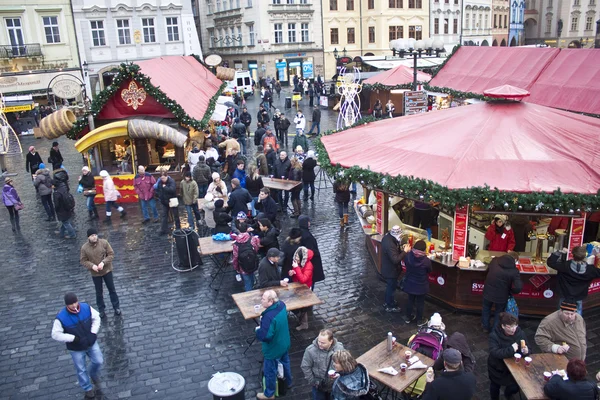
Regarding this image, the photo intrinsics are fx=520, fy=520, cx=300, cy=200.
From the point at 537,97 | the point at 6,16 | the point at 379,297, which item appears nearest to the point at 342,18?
the point at 6,16

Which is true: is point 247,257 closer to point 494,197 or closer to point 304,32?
point 494,197

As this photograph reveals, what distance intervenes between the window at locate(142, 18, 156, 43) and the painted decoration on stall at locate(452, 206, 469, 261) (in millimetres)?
35291

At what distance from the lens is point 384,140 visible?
1143 cm

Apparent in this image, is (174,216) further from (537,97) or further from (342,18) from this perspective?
(342,18)

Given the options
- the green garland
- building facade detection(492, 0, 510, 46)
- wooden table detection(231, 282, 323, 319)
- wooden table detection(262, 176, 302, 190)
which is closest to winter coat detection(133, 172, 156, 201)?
wooden table detection(262, 176, 302, 190)

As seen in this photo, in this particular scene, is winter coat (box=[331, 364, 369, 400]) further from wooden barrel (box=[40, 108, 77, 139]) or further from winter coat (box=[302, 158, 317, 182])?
wooden barrel (box=[40, 108, 77, 139])

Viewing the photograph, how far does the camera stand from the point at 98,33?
123ft

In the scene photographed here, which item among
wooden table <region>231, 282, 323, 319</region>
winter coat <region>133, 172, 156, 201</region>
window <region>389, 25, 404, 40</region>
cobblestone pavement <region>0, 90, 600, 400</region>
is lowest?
cobblestone pavement <region>0, 90, 600, 400</region>

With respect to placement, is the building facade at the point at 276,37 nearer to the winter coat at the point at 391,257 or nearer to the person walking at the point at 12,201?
the person walking at the point at 12,201

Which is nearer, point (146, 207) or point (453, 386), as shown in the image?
point (453, 386)

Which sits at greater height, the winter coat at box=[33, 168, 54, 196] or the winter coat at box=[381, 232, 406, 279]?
the winter coat at box=[33, 168, 54, 196]

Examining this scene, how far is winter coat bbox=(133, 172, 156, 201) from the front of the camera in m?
14.1

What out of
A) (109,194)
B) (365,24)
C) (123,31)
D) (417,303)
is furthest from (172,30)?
(417,303)

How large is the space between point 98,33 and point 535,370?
38282 mm
